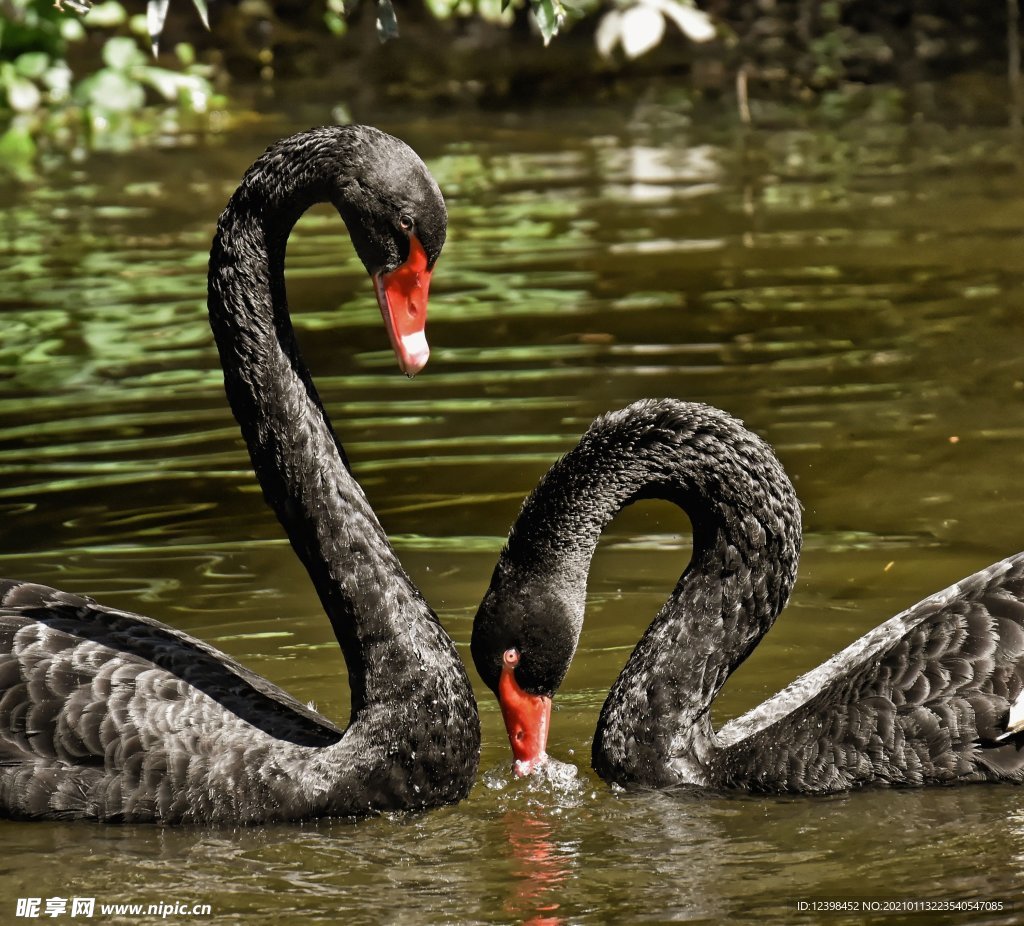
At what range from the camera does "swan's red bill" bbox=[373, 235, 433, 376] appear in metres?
4.43

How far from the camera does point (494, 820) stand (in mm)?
4605

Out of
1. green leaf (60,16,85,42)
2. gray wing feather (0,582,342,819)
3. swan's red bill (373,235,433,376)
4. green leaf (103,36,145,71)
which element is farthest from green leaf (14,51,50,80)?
swan's red bill (373,235,433,376)

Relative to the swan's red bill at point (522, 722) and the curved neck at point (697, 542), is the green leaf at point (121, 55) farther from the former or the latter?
the swan's red bill at point (522, 722)

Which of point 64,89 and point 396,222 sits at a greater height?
point 396,222

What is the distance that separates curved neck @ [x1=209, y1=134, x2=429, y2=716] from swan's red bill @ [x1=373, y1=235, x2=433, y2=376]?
341 millimetres

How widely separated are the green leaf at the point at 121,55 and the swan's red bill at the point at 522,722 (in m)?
11.5

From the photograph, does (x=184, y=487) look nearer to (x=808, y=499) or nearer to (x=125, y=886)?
(x=808, y=499)

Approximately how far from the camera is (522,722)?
15.8 ft

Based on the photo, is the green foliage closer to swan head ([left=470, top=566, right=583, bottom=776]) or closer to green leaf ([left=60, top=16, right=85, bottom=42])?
green leaf ([left=60, top=16, right=85, bottom=42])

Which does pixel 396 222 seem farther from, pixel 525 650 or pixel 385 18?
pixel 525 650

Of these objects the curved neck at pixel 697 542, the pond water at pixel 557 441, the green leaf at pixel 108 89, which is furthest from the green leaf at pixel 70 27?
the curved neck at pixel 697 542

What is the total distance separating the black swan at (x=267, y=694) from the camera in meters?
4.49

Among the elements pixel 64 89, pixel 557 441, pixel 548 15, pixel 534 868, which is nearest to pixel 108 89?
pixel 64 89

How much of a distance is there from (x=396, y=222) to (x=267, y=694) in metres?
1.30
